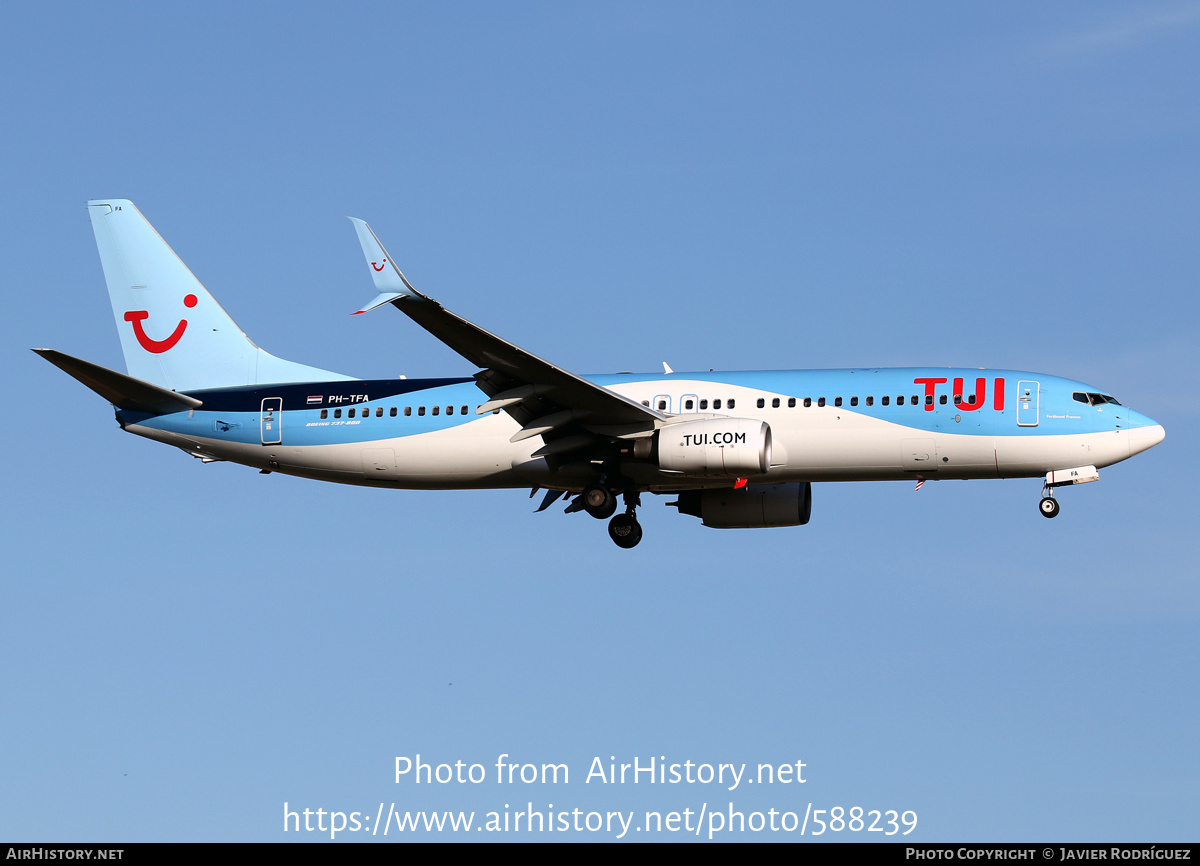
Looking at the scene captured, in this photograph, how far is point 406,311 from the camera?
108 ft

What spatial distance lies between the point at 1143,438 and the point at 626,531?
13595 mm

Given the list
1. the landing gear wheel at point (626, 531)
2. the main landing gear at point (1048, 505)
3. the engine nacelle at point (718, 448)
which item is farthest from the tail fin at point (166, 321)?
the main landing gear at point (1048, 505)

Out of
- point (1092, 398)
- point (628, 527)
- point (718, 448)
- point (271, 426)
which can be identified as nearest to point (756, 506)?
point (628, 527)

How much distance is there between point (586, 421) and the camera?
38344 millimetres

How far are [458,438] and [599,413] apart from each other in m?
4.52

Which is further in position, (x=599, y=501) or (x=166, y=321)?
(x=166, y=321)

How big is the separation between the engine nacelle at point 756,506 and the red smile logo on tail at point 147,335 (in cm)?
1579

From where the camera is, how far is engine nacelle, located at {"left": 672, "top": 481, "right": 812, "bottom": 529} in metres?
41.5

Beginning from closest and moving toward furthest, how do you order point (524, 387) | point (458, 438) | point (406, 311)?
1. point (406, 311)
2. point (524, 387)
3. point (458, 438)

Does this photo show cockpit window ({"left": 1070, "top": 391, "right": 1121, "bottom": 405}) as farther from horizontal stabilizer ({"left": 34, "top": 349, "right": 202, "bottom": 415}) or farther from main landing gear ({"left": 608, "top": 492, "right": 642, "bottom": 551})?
horizontal stabilizer ({"left": 34, "top": 349, "right": 202, "bottom": 415})

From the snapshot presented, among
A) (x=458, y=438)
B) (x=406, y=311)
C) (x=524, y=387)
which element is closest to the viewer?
(x=406, y=311)

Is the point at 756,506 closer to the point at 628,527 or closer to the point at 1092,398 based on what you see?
the point at 628,527

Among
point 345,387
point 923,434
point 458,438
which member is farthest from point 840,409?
point 345,387

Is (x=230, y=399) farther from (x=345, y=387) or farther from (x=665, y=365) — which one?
(x=665, y=365)
